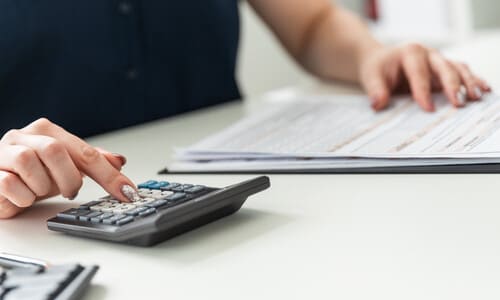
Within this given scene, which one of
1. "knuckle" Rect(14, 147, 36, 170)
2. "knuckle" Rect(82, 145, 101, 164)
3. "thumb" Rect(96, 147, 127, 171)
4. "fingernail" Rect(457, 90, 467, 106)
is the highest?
"knuckle" Rect(14, 147, 36, 170)

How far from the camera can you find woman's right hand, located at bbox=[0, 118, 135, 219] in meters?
0.59

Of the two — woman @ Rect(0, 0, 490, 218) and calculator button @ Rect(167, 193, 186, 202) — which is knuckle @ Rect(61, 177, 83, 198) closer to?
calculator button @ Rect(167, 193, 186, 202)

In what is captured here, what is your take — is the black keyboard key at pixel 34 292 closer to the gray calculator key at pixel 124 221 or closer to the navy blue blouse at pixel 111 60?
the gray calculator key at pixel 124 221

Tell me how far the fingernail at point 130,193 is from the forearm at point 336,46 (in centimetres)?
66

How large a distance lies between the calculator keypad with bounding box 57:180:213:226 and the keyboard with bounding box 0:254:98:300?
7cm

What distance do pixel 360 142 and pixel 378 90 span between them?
0.24 meters

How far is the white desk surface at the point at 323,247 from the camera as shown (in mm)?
427

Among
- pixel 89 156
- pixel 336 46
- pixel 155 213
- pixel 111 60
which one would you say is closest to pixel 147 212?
pixel 155 213

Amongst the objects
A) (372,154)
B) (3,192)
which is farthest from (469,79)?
(3,192)

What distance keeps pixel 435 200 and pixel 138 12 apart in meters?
0.72

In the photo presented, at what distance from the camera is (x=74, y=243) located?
554mm

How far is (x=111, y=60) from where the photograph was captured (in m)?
1.13

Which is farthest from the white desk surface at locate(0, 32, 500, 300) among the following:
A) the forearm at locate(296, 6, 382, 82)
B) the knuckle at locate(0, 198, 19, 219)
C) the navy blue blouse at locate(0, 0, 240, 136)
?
the forearm at locate(296, 6, 382, 82)

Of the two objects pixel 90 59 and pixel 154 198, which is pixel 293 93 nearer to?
pixel 90 59
